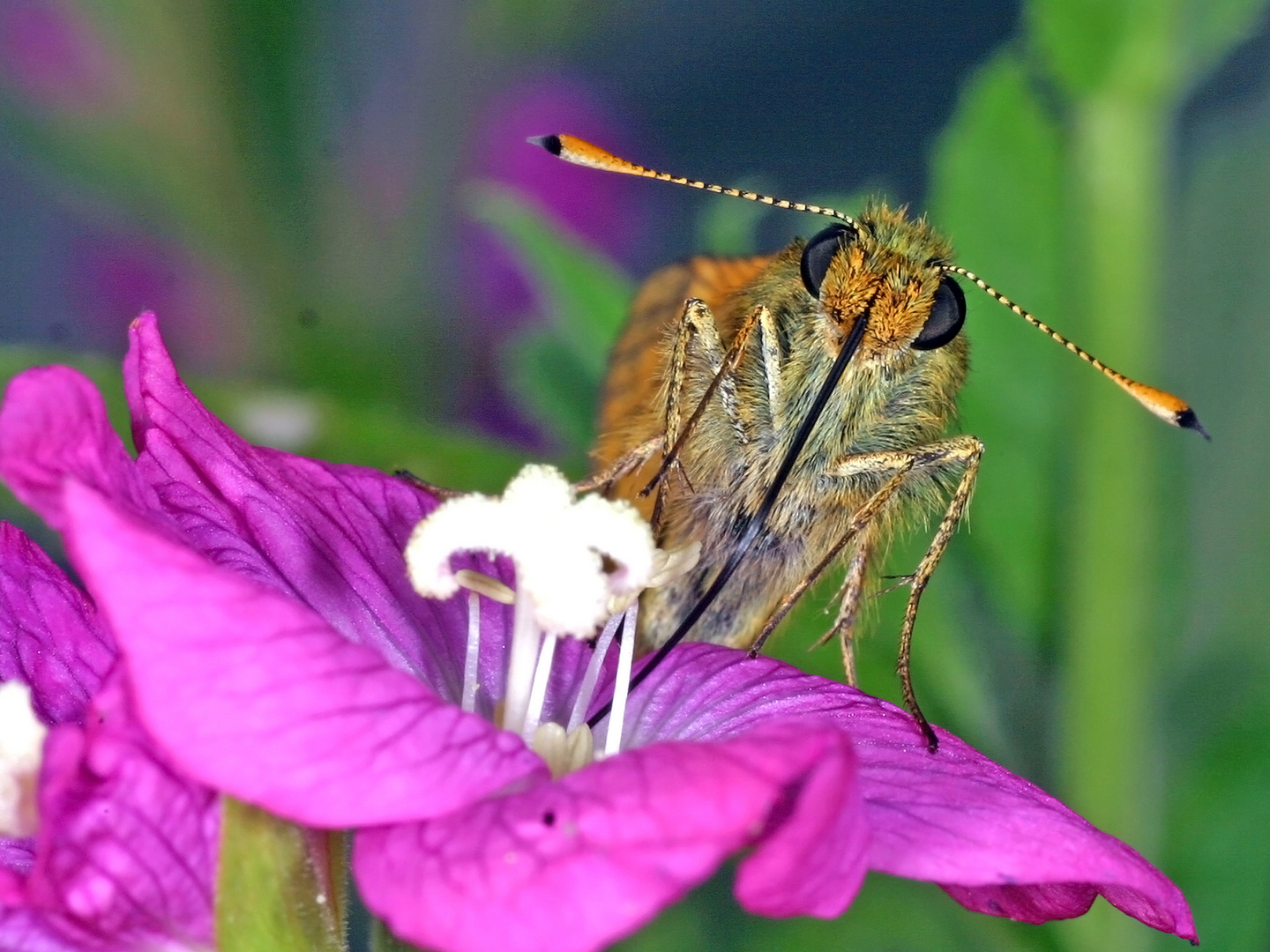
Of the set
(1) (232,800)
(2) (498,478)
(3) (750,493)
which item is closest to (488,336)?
(2) (498,478)

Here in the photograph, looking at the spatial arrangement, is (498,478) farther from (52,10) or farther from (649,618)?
(52,10)

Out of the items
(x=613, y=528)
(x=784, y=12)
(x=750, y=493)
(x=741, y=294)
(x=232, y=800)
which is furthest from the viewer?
(x=784, y=12)

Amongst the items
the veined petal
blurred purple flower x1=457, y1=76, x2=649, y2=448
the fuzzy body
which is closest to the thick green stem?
the fuzzy body

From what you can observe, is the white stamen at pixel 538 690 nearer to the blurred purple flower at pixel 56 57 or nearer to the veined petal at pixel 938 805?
the veined petal at pixel 938 805

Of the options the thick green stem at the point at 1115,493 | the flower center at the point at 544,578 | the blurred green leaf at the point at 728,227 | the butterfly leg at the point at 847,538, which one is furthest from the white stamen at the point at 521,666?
the blurred green leaf at the point at 728,227

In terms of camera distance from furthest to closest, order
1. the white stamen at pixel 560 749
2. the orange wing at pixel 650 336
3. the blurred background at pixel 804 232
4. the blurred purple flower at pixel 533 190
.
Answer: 1. the blurred purple flower at pixel 533 190
2. the blurred background at pixel 804 232
3. the orange wing at pixel 650 336
4. the white stamen at pixel 560 749

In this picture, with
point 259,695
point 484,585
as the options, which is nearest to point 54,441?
point 259,695

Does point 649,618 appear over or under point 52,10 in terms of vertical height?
under
